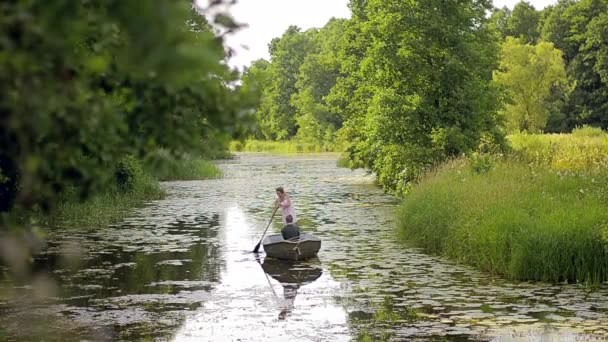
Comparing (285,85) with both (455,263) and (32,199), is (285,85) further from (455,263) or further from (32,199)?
(32,199)

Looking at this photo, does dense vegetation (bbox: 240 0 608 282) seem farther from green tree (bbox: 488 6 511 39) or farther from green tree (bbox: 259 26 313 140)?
green tree (bbox: 259 26 313 140)

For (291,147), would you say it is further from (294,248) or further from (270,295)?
(270,295)

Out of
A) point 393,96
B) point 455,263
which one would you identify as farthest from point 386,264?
point 393,96

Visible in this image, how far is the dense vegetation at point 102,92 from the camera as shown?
7.88 feet

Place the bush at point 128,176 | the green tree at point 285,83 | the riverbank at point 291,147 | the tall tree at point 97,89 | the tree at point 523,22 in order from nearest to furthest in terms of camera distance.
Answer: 1. the tall tree at point 97,89
2. the bush at point 128,176
3. the tree at point 523,22
4. the riverbank at point 291,147
5. the green tree at point 285,83

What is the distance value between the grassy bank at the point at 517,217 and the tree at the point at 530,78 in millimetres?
40865

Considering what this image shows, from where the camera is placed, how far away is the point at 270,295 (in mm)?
14047

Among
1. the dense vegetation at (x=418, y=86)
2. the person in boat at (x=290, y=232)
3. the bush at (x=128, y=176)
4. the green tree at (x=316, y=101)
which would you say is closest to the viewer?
the person in boat at (x=290, y=232)

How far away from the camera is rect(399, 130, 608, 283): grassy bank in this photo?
552 inches

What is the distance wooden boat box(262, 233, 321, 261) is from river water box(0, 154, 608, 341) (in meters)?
0.23

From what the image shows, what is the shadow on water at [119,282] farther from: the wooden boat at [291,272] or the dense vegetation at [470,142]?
the dense vegetation at [470,142]

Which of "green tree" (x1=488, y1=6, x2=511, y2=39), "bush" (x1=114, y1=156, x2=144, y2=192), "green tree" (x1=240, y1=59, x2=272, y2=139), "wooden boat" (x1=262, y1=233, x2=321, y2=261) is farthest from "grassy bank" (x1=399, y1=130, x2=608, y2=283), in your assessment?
"green tree" (x1=488, y1=6, x2=511, y2=39)

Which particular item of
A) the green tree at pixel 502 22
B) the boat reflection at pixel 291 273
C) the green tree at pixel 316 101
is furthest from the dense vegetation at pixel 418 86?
the green tree at pixel 316 101

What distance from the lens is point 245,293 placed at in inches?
558
